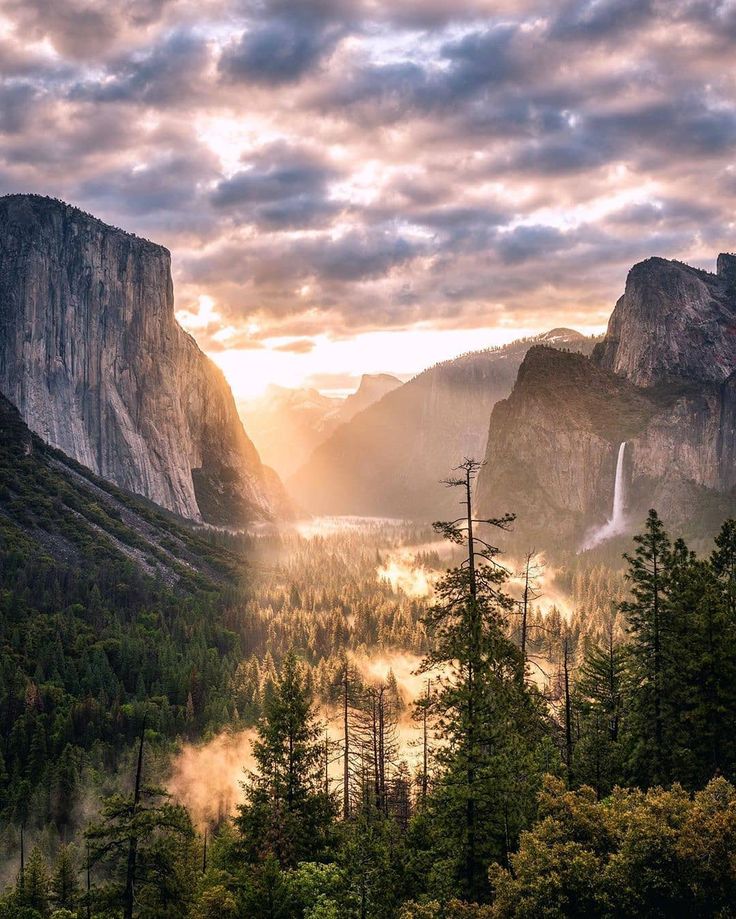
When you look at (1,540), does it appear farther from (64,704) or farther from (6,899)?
(6,899)

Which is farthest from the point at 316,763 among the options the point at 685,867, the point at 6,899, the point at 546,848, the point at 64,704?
the point at 64,704

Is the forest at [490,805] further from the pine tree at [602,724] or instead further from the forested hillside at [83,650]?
the forested hillside at [83,650]

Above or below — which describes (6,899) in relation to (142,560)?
below

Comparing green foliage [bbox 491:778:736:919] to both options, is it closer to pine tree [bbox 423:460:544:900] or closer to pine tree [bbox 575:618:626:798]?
pine tree [bbox 423:460:544:900]

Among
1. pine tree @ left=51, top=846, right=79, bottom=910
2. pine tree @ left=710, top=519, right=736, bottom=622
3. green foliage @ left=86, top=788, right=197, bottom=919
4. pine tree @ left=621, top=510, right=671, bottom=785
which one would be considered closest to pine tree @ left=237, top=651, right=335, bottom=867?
green foliage @ left=86, top=788, right=197, bottom=919

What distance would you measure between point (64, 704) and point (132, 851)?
86668mm

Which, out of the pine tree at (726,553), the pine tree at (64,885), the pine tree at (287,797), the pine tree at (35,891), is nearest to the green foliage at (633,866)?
the pine tree at (287,797)

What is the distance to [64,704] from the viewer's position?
105 m

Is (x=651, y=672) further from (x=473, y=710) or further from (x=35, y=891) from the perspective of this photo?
(x=35, y=891)

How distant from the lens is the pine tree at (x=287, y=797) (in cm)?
3516

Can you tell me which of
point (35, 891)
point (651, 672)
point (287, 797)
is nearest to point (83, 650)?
point (35, 891)

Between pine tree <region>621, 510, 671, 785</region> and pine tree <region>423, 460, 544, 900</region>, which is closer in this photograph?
pine tree <region>423, 460, 544, 900</region>

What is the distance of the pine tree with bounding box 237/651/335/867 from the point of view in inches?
1384

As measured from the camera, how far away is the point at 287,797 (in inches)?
1448
